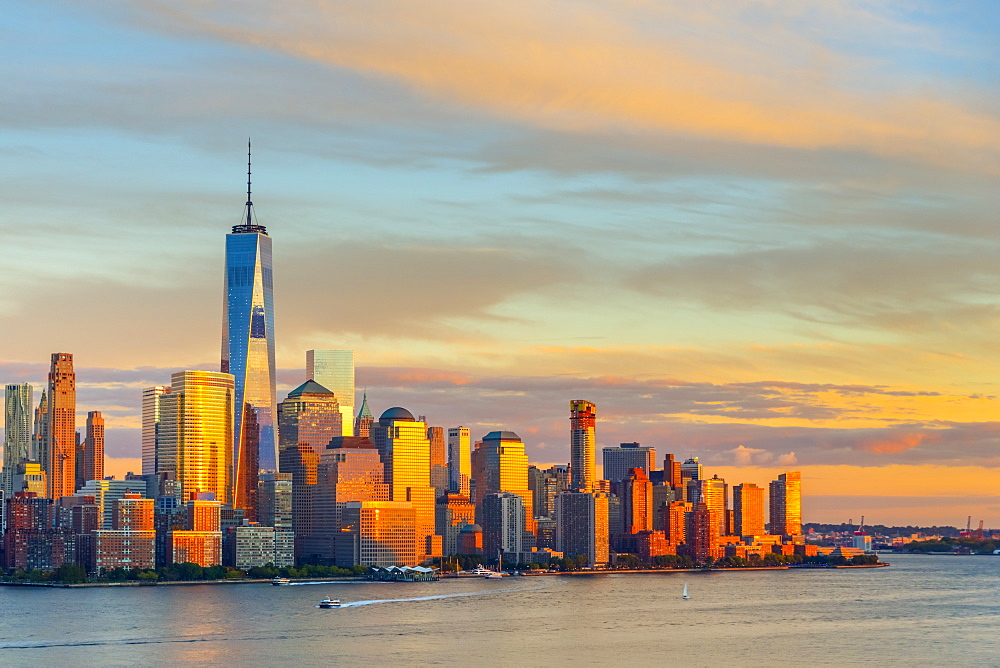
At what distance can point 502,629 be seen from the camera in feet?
421

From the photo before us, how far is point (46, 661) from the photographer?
10531cm

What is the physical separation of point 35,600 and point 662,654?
9125cm

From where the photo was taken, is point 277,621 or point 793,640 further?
point 277,621

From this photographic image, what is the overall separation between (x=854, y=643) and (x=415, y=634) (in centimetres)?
3307

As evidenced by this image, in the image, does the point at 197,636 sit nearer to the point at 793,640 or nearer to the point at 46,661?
the point at 46,661

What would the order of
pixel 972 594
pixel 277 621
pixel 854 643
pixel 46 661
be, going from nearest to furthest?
pixel 46 661 < pixel 854 643 < pixel 277 621 < pixel 972 594

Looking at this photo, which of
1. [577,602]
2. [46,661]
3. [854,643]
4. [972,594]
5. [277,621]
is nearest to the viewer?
[46,661]

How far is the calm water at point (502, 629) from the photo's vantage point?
108m

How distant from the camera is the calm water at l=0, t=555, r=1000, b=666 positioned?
108 metres

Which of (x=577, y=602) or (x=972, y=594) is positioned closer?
(x=577, y=602)

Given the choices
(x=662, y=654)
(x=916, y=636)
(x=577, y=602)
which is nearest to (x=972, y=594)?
(x=577, y=602)

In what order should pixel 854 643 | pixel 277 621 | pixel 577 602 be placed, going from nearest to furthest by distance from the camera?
pixel 854 643, pixel 277 621, pixel 577 602

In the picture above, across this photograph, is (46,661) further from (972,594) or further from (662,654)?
(972,594)

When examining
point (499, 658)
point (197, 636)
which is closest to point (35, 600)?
point (197, 636)
